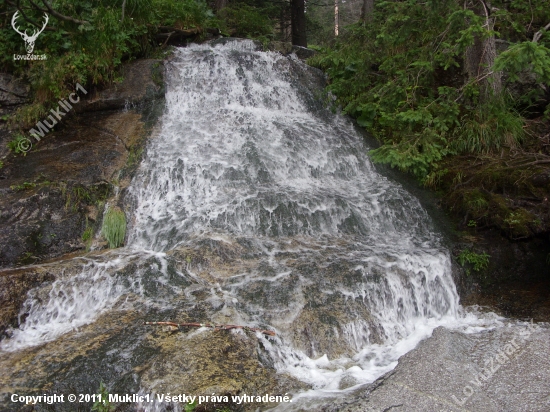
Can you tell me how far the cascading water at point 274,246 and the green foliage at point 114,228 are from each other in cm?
19

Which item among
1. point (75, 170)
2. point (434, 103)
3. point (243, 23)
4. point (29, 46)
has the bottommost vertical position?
point (75, 170)

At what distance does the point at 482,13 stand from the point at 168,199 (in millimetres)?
7431

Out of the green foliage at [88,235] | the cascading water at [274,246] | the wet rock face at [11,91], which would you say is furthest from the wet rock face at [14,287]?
the wet rock face at [11,91]

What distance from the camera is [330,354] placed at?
16.1 ft

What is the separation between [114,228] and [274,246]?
2763 millimetres

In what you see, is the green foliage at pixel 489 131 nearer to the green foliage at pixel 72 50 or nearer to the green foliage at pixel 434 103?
the green foliage at pixel 434 103

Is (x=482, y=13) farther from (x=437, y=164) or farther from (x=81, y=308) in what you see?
(x=81, y=308)

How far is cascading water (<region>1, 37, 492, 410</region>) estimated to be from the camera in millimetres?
5102

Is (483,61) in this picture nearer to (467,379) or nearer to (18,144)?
(467,379)

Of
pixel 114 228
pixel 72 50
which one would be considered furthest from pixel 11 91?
pixel 114 228

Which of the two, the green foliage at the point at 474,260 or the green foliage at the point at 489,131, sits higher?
the green foliage at the point at 489,131

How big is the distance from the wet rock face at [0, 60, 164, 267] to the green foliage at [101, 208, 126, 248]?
25cm

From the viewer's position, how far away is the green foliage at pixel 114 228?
6.85m

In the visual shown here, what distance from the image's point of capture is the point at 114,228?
22.7ft
